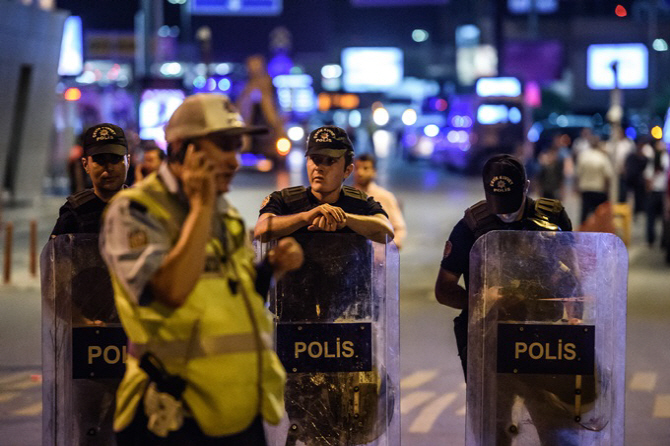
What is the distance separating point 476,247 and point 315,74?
223 ft

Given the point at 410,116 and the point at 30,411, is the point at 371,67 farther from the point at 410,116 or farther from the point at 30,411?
the point at 30,411

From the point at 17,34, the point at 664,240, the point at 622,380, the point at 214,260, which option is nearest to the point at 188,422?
the point at 214,260

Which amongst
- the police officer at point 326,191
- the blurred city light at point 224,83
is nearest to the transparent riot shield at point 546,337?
the police officer at point 326,191

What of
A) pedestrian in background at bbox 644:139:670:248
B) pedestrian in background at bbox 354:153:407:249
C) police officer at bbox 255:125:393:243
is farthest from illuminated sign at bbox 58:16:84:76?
police officer at bbox 255:125:393:243

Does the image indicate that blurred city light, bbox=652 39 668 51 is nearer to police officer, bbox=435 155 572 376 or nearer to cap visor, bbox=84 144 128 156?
police officer, bbox=435 155 572 376

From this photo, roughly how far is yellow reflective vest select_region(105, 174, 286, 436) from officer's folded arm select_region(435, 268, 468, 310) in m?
1.97

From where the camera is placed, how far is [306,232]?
18.2 ft

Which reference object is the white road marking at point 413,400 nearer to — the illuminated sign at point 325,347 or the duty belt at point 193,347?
the illuminated sign at point 325,347

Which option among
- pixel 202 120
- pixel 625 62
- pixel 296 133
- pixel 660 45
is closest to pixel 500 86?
pixel 296 133

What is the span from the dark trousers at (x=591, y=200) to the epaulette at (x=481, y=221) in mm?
13345

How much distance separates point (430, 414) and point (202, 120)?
15.7 ft

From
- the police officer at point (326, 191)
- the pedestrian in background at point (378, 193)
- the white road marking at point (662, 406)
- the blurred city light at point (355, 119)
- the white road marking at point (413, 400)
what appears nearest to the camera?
the police officer at point (326, 191)

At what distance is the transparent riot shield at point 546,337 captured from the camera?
5285mm

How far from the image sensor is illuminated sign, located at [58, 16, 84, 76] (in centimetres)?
4512
